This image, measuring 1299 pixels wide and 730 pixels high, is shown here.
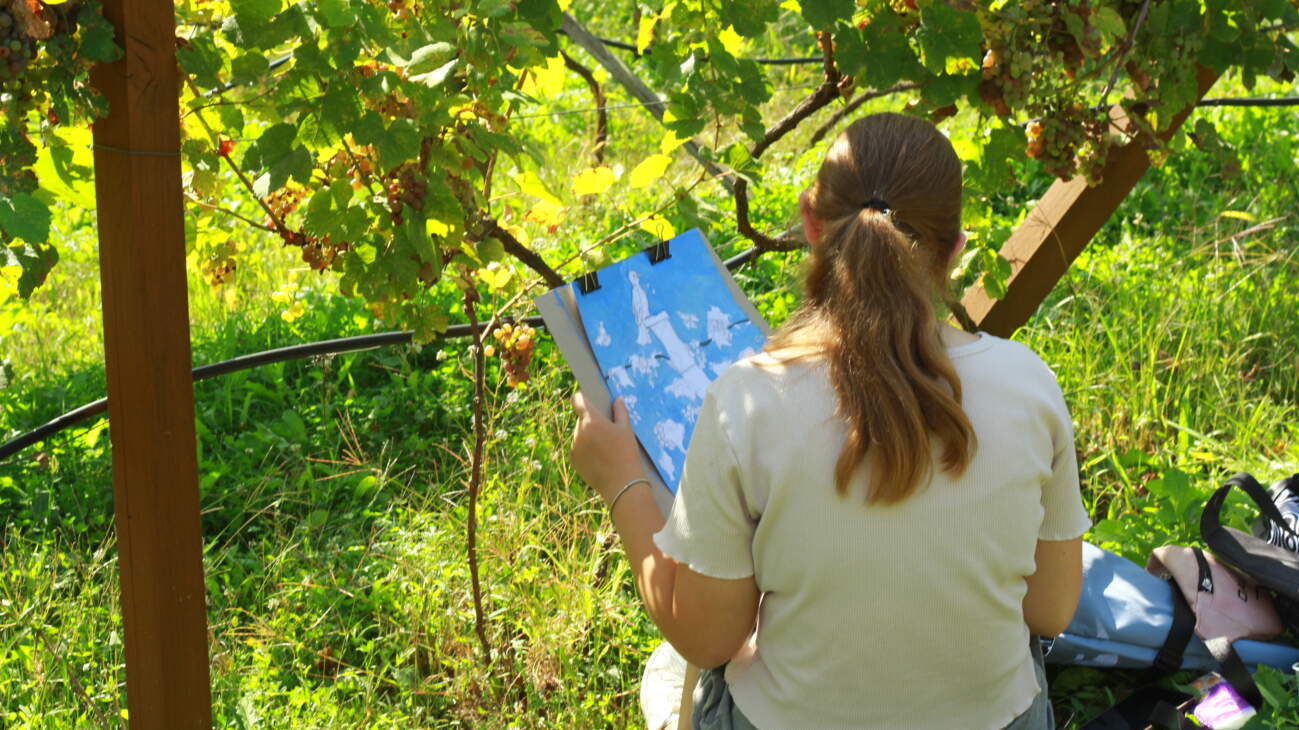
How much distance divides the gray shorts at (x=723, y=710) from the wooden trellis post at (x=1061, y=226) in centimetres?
126

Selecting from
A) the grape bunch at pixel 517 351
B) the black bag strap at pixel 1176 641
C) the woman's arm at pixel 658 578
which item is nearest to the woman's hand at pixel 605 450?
the woman's arm at pixel 658 578

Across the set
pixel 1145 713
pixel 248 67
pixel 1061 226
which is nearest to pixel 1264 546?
pixel 1145 713

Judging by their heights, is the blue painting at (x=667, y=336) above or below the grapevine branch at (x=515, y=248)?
below

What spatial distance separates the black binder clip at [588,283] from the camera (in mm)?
1959

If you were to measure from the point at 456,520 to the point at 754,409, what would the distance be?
5.84ft

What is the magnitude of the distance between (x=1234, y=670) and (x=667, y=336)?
1314 mm

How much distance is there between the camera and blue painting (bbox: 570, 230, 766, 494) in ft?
6.20

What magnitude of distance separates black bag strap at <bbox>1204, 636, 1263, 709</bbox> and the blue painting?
1143mm

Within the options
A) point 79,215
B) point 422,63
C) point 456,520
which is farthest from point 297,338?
point 422,63

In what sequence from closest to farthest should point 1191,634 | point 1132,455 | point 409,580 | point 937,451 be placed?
point 937,451 → point 1191,634 → point 409,580 → point 1132,455

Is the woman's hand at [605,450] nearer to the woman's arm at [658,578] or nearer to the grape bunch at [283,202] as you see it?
the woman's arm at [658,578]

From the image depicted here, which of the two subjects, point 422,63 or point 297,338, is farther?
point 297,338

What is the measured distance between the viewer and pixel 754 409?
4.65 ft

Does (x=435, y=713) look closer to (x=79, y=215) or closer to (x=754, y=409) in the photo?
(x=754, y=409)
